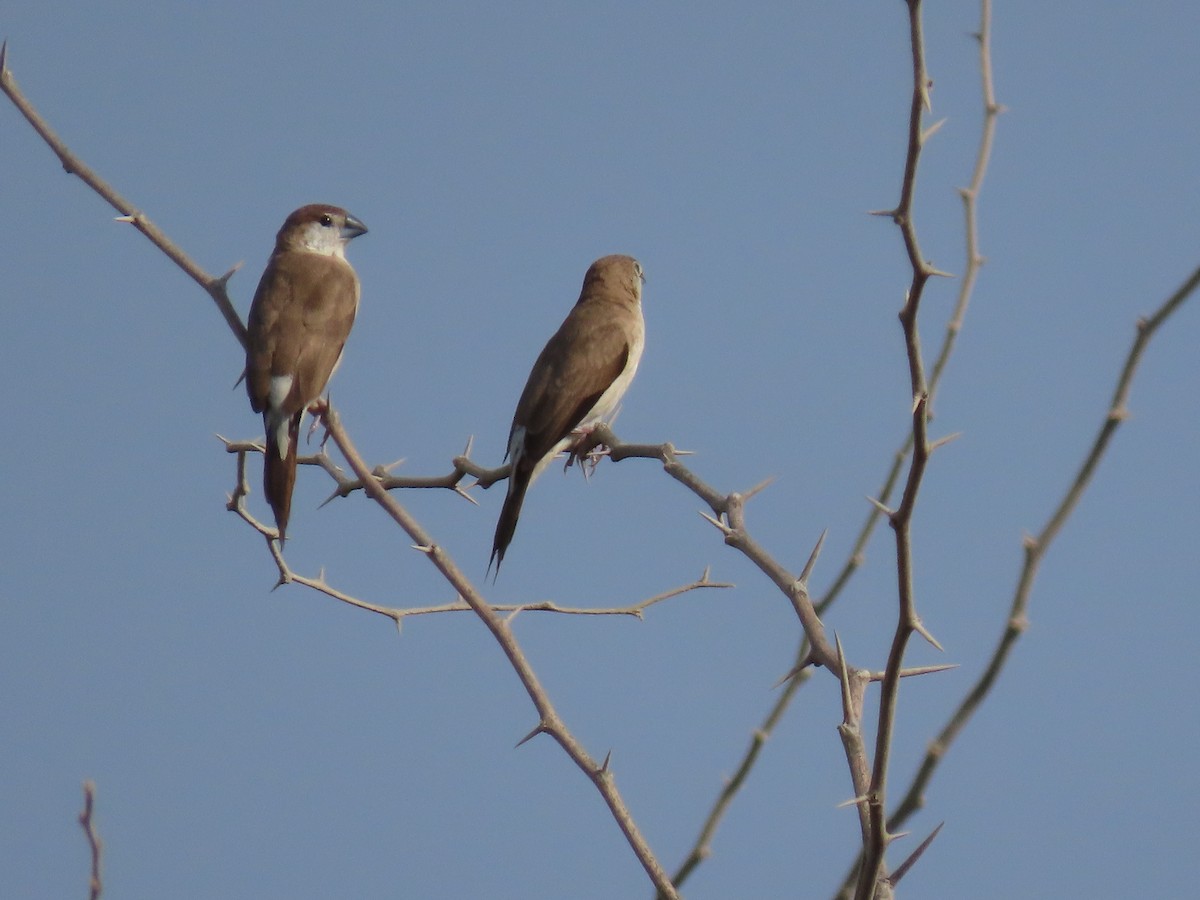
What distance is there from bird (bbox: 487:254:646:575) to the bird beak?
1.16 m

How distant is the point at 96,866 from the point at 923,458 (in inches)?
50.9

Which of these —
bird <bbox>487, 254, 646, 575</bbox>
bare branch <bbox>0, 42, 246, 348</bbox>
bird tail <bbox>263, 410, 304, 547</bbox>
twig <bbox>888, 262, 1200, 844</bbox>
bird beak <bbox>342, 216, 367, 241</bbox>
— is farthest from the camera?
bird beak <bbox>342, 216, 367, 241</bbox>

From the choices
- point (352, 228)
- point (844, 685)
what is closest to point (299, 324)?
point (352, 228)

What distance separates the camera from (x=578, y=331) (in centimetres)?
684

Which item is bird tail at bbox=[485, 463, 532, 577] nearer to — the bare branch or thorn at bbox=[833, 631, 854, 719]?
the bare branch

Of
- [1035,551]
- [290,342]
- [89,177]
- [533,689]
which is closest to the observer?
[1035,551]

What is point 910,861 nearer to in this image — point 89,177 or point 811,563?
point 811,563

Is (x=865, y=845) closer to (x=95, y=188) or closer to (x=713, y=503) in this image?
(x=713, y=503)

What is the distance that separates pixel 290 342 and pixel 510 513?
114 cm

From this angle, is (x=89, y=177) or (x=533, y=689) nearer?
(x=533, y=689)

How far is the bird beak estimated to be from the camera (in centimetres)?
724

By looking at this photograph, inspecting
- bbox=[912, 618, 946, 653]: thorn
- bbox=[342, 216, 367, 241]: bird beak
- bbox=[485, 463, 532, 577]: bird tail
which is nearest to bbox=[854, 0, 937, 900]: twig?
bbox=[912, 618, 946, 653]: thorn

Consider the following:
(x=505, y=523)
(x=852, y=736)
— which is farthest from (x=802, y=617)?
(x=505, y=523)

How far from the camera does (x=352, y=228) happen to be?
7.29 metres
